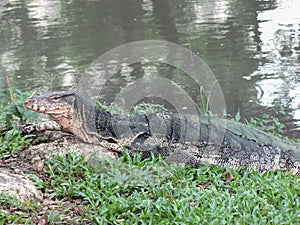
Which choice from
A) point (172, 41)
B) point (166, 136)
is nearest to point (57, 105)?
point (166, 136)

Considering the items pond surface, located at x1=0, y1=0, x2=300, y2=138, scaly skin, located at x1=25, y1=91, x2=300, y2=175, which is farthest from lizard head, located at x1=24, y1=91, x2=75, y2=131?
pond surface, located at x1=0, y1=0, x2=300, y2=138

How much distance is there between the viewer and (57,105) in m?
4.27

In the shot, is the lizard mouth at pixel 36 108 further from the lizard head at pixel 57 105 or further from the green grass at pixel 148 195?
the green grass at pixel 148 195

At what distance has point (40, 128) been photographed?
457 cm

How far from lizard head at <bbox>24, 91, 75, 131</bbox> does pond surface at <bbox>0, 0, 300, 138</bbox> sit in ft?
11.1

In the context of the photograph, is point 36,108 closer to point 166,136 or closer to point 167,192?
point 166,136

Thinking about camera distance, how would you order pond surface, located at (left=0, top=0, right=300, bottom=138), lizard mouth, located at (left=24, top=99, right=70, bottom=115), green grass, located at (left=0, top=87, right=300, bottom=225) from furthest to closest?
pond surface, located at (left=0, top=0, right=300, bottom=138)
lizard mouth, located at (left=24, top=99, right=70, bottom=115)
green grass, located at (left=0, top=87, right=300, bottom=225)

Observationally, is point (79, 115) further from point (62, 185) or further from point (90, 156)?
point (62, 185)

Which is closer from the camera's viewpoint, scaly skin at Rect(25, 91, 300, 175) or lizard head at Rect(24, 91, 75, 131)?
lizard head at Rect(24, 91, 75, 131)

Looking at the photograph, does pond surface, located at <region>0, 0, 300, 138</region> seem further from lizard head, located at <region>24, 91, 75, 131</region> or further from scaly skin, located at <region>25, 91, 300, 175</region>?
lizard head, located at <region>24, 91, 75, 131</region>

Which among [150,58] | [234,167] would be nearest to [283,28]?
[150,58]

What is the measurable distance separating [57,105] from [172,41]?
7119 millimetres

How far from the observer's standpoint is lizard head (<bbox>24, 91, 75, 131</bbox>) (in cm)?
419

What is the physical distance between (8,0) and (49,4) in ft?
6.81
